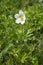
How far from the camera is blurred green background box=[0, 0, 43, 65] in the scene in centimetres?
274

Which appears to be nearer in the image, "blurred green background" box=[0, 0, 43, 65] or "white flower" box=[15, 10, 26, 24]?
"blurred green background" box=[0, 0, 43, 65]

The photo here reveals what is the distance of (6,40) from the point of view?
2.99 meters

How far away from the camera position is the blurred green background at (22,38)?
274 cm

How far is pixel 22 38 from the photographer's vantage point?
2865 millimetres

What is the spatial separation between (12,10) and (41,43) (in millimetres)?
928

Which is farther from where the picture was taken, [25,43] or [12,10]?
[12,10]

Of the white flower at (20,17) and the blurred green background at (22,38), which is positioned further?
the white flower at (20,17)

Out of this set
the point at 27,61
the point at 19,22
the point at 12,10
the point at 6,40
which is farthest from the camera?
the point at 12,10

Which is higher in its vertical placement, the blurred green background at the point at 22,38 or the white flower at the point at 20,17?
the white flower at the point at 20,17

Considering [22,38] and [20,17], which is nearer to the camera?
[22,38]

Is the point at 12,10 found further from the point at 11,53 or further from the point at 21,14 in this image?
the point at 11,53

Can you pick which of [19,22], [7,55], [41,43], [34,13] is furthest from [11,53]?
[34,13]

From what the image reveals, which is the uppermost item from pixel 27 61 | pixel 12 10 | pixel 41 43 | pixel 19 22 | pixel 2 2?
pixel 2 2

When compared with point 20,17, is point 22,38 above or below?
below
